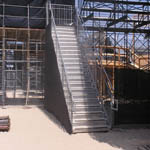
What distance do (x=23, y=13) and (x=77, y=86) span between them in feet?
21.1

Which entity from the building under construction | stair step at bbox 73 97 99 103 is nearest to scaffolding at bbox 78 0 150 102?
the building under construction

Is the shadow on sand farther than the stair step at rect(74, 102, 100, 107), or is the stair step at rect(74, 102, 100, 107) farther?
the stair step at rect(74, 102, 100, 107)

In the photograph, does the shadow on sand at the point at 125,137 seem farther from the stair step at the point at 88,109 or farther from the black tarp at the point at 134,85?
the black tarp at the point at 134,85

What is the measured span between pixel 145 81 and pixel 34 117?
4486 mm

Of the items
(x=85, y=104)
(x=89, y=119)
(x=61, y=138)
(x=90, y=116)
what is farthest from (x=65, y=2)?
(x=61, y=138)

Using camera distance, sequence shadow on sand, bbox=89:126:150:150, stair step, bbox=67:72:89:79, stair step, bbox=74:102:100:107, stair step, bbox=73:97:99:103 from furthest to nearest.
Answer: stair step, bbox=67:72:89:79 → stair step, bbox=73:97:99:103 → stair step, bbox=74:102:100:107 → shadow on sand, bbox=89:126:150:150

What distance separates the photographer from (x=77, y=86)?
8.62 meters

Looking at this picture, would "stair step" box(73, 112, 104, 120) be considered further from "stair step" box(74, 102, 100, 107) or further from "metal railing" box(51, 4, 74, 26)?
"metal railing" box(51, 4, 74, 26)

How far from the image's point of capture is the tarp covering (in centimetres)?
1265

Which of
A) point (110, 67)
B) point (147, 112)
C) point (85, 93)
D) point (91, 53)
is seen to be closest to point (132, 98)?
point (147, 112)

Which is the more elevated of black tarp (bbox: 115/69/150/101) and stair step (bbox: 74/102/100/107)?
black tarp (bbox: 115/69/150/101)

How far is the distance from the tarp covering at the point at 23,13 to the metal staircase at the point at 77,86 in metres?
2.98

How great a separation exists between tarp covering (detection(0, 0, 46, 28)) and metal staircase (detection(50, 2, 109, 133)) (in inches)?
117

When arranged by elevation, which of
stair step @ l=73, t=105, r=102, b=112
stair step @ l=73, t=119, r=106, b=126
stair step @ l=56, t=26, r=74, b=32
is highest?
stair step @ l=56, t=26, r=74, b=32
